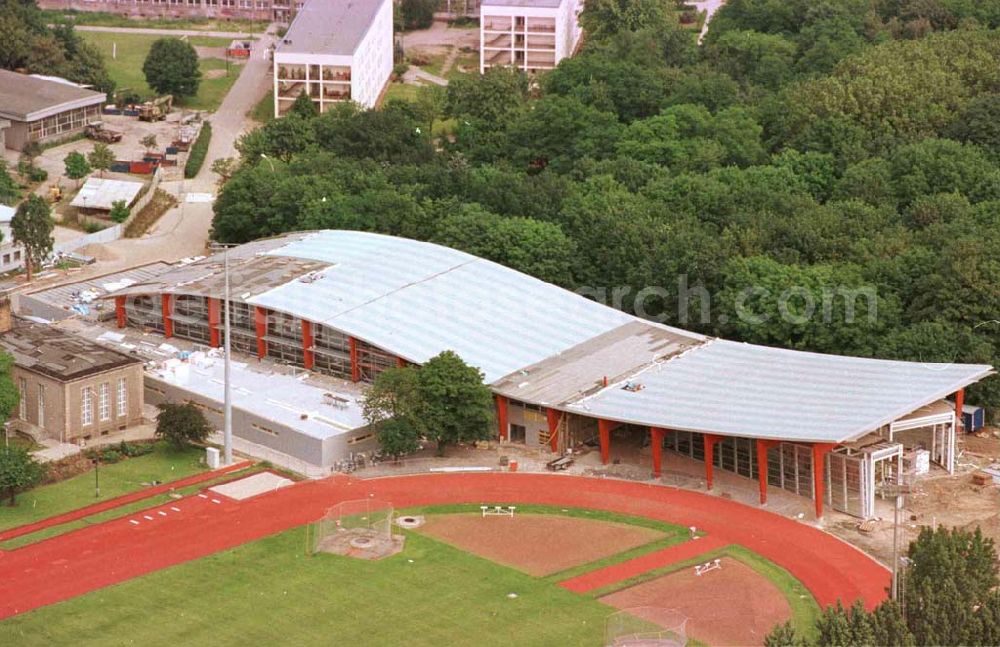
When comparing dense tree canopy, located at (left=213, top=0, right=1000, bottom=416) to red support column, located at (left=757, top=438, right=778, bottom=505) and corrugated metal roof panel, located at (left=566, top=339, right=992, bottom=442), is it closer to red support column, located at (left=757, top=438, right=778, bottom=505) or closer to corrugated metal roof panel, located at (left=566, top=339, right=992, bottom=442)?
corrugated metal roof panel, located at (left=566, top=339, right=992, bottom=442)

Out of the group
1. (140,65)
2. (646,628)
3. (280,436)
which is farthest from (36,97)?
(646,628)

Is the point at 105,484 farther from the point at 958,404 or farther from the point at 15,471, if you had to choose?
the point at 958,404

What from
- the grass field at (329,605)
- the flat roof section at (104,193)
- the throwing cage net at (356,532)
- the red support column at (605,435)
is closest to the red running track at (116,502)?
the grass field at (329,605)

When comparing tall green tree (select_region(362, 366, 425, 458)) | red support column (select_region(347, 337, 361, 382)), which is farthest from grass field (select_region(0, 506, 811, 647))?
red support column (select_region(347, 337, 361, 382))

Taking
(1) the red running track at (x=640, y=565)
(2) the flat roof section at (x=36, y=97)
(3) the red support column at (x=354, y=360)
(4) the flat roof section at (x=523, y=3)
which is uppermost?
(4) the flat roof section at (x=523, y=3)

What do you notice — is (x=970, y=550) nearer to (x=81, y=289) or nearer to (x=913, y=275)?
(x=913, y=275)

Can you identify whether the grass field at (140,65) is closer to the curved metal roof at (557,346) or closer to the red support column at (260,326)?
the curved metal roof at (557,346)

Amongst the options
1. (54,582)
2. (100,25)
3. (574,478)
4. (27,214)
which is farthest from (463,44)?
(54,582)
